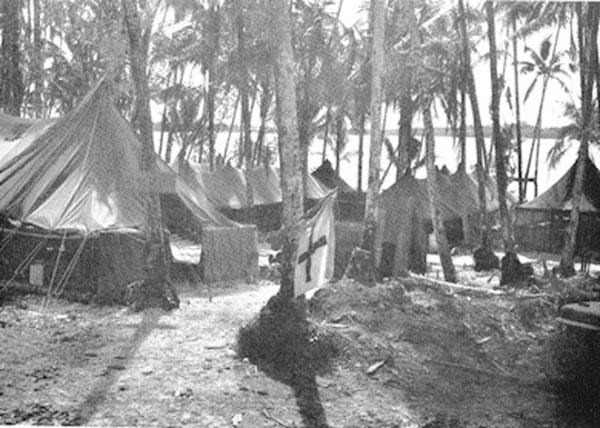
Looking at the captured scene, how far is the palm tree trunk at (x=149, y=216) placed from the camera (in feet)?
34.3

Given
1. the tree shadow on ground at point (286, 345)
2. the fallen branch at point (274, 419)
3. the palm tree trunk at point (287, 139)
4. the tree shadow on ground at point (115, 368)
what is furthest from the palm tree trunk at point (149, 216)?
the fallen branch at point (274, 419)

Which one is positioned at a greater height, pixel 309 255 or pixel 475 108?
pixel 475 108

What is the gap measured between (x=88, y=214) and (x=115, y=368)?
15.3 feet

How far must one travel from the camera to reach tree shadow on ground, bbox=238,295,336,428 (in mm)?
7469

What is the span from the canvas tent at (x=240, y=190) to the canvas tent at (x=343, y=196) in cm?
126

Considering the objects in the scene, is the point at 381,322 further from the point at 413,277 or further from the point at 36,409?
the point at 36,409

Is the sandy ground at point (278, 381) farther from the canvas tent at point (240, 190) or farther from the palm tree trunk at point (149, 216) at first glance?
the canvas tent at point (240, 190)

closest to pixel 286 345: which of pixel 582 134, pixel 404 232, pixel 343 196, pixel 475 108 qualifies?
pixel 404 232

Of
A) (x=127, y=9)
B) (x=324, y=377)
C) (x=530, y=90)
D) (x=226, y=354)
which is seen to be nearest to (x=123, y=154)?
(x=127, y=9)

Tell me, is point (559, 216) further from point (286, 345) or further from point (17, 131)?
point (17, 131)

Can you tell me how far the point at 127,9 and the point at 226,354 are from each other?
20.3ft

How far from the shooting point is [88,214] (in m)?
11.3

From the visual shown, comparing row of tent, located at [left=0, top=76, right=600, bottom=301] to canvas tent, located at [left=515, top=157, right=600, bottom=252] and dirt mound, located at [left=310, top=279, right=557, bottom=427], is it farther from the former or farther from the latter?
canvas tent, located at [left=515, top=157, right=600, bottom=252]

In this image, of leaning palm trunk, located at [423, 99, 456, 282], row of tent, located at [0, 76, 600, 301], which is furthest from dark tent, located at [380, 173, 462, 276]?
leaning palm trunk, located at [423, 99, 456, 282]
